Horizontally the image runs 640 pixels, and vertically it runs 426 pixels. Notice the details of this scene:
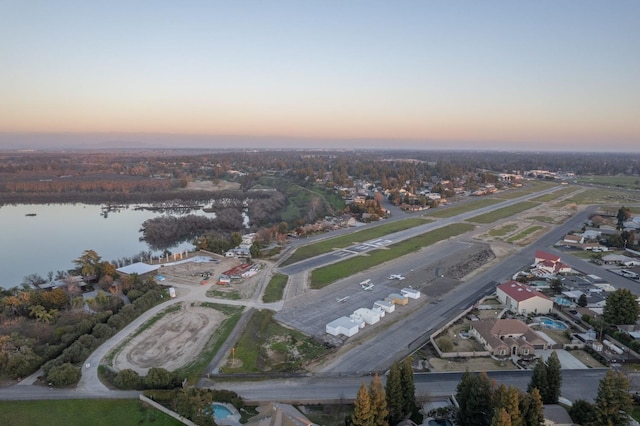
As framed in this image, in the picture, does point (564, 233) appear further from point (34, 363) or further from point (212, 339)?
point (34, 363)

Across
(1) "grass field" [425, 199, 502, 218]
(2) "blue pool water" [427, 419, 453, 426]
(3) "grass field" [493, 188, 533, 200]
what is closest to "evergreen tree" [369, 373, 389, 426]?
(2) "blue pool water" [427, 419, 453, 426]

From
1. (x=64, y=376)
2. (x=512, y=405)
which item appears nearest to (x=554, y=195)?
(x=512, y=405)

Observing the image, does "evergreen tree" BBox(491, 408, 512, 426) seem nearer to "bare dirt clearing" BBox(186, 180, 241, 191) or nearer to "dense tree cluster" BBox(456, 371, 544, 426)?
"dense tree cluster" BBox(456, 371, 544, 426)

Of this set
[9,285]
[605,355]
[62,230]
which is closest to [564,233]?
[605,355]

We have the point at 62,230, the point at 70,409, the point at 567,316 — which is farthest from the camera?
→ the point at 62,230

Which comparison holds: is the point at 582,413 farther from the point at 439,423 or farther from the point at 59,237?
the point at 59,237

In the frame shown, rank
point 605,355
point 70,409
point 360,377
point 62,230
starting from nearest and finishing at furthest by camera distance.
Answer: point 70,409 → point 360,377 → point 605,355 → point 62,230
